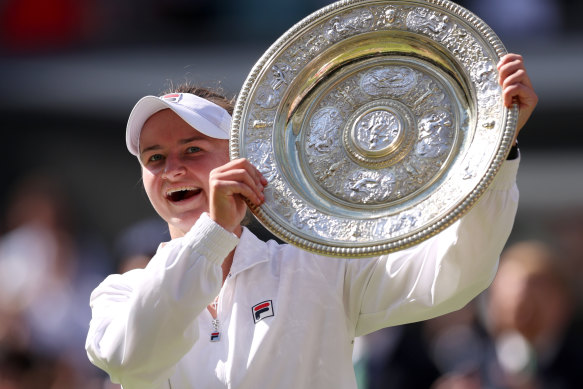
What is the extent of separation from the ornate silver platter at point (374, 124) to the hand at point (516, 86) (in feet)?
0.13

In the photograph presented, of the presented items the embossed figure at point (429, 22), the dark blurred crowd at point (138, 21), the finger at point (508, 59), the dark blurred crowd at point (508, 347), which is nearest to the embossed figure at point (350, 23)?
the embossed figure at point (429, 22)

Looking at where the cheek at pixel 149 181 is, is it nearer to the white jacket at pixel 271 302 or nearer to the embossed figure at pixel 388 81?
the white jacket at pixel 271 302

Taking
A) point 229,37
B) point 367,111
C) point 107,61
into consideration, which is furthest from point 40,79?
point 367,111

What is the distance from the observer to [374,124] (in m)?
2.90

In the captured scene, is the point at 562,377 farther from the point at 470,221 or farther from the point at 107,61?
the point at 107,61

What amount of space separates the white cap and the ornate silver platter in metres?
0.27

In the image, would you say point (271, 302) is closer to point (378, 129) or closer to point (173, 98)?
point (378, 129)

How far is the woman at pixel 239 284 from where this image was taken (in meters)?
2.76

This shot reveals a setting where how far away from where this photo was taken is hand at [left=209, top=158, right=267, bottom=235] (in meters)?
2.77

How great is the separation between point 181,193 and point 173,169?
12 cm

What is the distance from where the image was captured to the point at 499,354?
4.40 metres

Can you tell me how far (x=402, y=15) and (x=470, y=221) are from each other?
0.60 meters

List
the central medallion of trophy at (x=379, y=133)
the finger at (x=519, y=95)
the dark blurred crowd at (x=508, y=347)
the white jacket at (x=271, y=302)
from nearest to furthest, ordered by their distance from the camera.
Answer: the finger at (x=519, y=95)
the white jacket at (x=271, y=302)
the central medallion of trophy at (x=379, y=133)
the dark blurred crowd at (x=508, y=347)

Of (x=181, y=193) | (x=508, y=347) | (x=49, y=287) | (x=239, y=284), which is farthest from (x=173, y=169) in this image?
(x=49, y=287)
